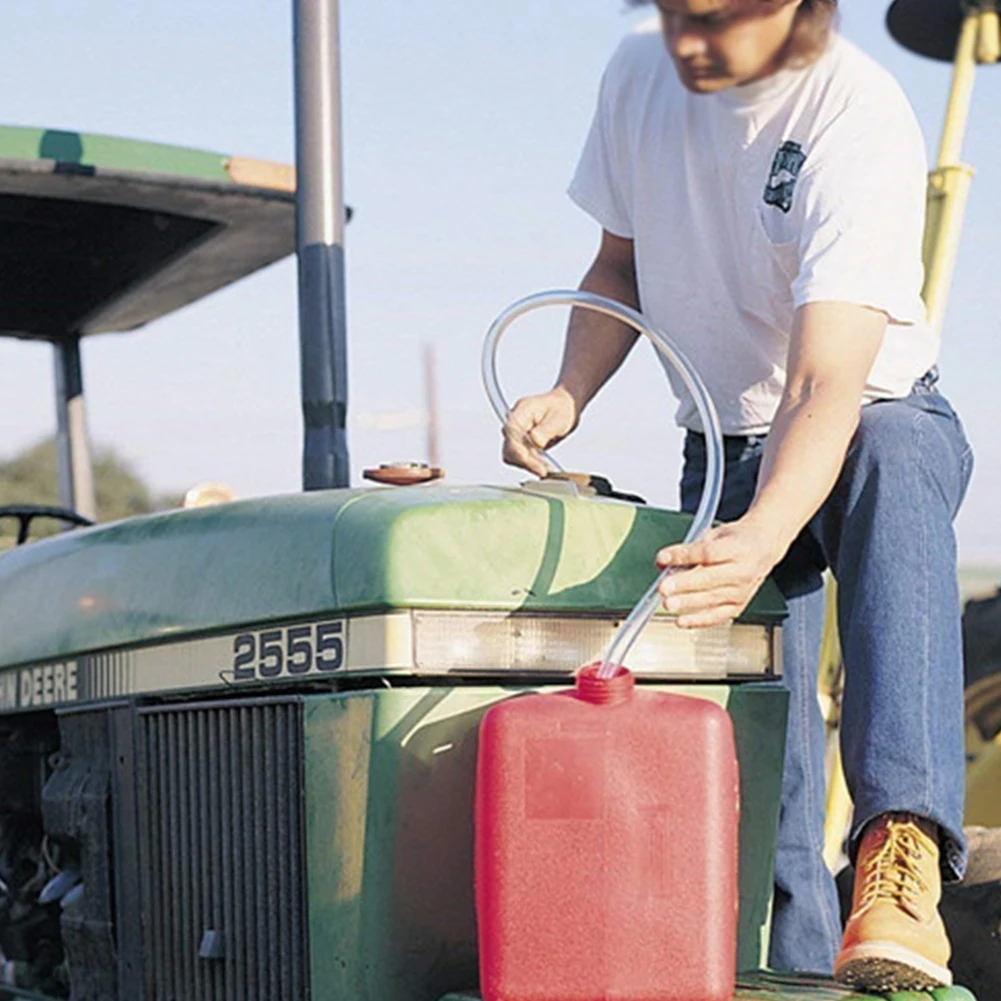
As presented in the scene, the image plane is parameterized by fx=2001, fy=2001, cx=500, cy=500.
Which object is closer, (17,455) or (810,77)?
(810,77)

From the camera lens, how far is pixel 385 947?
7.66 feet

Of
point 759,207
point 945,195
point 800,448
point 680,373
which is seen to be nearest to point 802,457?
point 800,448

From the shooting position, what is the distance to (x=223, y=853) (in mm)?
2594

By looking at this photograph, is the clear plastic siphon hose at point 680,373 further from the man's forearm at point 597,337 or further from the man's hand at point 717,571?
the man's forearm at point 597,337

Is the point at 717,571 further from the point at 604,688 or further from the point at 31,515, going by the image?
the point at 31,515

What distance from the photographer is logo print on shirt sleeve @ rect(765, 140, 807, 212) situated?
247 cm

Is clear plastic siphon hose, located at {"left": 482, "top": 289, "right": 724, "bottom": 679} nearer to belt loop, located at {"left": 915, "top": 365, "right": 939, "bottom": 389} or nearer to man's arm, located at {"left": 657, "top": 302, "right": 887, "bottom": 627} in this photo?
man's arm, located at {"left": 657, "top": 302, "right": 887, "bottom": 627}

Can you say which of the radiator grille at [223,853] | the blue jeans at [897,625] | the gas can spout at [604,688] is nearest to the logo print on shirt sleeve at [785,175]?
the blue jeans at [897,625]

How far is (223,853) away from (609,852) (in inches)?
27.1

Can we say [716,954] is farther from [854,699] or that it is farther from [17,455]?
[17,455]

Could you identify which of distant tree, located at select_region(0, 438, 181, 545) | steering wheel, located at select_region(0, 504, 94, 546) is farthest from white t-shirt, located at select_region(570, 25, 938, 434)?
distant tree, located at select_region(0, 438, 181, 545)

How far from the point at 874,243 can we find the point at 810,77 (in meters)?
0.21

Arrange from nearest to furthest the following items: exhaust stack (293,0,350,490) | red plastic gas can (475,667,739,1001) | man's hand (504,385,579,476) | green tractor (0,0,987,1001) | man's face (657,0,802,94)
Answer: man's face (657,0,802,94)
red plastic gas can (475,667,739,1001)
green tractor (0,0,987,1001)
man's hand (504,385,579,476)
exhaust stack (293,0,350,490)

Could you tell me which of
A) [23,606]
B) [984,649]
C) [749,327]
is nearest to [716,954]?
[749,327]
